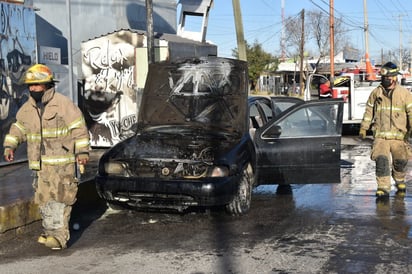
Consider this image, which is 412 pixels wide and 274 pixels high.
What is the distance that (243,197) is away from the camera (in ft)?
22.0

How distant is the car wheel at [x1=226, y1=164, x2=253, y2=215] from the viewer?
6.59 meters

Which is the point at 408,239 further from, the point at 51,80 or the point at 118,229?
the point at 51,80

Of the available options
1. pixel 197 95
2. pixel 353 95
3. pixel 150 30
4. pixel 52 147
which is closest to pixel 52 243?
pixel 52 147

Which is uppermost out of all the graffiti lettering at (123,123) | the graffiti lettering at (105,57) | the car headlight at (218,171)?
the graffiti lettering at (105,57)

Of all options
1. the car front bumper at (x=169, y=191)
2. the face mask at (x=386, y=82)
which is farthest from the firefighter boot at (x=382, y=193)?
the car front bumper at (x=169, y=191)

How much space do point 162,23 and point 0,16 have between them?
898 cm

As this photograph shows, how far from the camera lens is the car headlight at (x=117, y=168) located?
6.36 metres

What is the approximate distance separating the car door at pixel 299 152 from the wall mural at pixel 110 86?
5083mm

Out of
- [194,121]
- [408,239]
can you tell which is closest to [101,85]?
[194,121]

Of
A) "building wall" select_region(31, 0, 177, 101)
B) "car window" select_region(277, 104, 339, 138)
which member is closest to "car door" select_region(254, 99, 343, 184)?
"car window" select_region(277, 104, 339, 138)

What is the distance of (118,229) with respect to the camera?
6223 mm

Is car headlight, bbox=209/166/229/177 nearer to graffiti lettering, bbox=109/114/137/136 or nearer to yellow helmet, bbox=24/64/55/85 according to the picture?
yellow helmet, bbox=24/64/55/85

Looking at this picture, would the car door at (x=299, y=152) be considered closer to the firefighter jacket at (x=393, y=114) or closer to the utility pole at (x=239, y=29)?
the firefighter jacket at (x=393, y=114)

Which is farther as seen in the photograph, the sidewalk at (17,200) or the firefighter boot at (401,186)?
the firefighter boot at (401,186)
